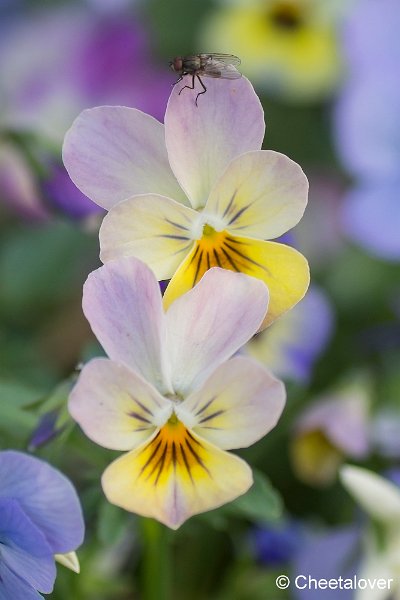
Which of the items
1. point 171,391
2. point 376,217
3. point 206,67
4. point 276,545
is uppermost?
point 206,67

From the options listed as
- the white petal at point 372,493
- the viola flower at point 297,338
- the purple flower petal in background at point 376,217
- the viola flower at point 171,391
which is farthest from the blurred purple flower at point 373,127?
the viola flower at point 171,391

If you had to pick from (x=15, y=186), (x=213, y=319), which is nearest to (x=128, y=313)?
(x=213, y=319)

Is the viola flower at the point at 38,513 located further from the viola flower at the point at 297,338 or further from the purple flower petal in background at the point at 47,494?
the viola flower at the point at 297,338

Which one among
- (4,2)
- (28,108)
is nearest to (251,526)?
(28,108)

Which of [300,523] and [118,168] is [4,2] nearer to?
[300,523]

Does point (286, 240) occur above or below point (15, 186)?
above

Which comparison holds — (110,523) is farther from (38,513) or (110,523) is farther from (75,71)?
(75,71)

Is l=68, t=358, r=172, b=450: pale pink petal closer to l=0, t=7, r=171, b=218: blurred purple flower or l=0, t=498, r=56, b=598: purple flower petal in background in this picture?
l=0, t=498, r=56, b=598: purple flower petal in background

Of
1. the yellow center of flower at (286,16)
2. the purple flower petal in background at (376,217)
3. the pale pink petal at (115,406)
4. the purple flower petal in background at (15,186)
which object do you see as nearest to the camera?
the pale pink petal at (115,406)
